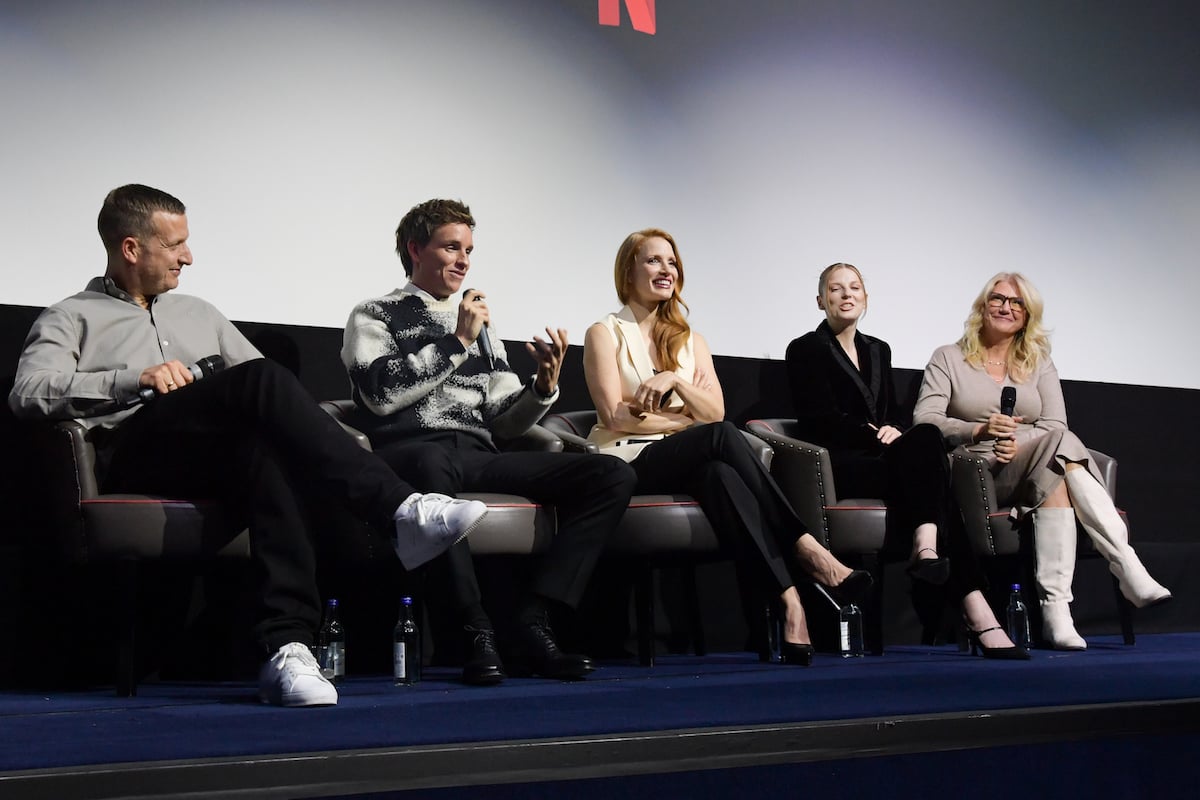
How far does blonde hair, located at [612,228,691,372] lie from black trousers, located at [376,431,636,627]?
2.56 ft

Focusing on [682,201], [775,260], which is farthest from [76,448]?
[775,260]

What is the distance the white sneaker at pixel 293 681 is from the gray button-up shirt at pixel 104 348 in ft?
2.53

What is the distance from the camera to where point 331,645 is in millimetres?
2904

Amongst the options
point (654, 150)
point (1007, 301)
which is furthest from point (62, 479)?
point (1007, 301)

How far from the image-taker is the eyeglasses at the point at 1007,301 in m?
4.14

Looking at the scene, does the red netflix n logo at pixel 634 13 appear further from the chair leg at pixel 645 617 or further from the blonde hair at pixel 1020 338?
the chair leg at pixel 645 617

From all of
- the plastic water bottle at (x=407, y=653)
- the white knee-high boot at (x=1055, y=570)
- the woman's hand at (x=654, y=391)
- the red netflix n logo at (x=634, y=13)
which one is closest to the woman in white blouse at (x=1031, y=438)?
the white knee-high boot at (x=1055, y=570)

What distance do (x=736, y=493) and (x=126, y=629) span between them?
1.49 m

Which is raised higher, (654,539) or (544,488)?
(544,488)

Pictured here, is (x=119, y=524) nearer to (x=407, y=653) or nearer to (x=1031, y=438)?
(x=407, y=653)

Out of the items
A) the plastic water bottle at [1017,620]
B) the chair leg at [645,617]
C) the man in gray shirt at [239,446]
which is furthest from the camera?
the plastic water bottle at [1017,620]

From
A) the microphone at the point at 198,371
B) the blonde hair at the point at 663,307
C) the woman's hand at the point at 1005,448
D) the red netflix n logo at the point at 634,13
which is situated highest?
the red netflix n logo at the point at 634,13

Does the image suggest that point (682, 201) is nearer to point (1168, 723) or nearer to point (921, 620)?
point (921, 620)

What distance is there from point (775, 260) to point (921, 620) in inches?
57.8
